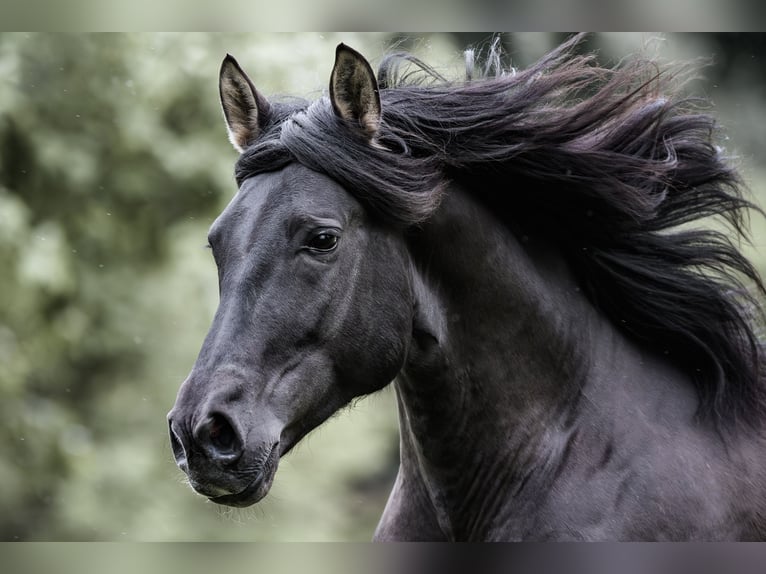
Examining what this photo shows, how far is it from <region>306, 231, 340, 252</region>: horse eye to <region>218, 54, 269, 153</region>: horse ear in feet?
1.82

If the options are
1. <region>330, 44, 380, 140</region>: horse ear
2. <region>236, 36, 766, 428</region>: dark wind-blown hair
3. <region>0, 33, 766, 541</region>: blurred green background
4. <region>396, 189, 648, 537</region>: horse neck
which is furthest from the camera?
<region>0, 33, 766, 541</region>: blurred green background

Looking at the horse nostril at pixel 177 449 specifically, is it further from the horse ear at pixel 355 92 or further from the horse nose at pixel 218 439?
the horse ear at pixel 355 92

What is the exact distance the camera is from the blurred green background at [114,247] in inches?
398

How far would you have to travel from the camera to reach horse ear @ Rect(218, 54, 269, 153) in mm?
3521

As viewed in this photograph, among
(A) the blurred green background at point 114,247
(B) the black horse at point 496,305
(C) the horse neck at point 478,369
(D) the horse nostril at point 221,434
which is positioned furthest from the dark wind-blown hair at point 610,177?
(A) the blurred green background at point 114,247

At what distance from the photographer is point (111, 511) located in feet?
33.8

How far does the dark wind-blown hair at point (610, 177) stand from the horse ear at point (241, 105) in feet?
0.23

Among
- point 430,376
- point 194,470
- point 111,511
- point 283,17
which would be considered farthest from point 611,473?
point 111,511

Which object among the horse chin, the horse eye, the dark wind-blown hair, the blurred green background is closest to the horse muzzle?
the horse chin

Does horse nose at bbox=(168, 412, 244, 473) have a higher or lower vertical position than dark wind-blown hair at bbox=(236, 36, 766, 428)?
lower

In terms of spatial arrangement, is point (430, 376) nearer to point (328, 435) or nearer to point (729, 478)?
point (729, 478)

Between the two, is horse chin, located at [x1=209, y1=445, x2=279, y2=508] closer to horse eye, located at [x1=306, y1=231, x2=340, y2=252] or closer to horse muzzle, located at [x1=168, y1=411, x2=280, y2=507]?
horse muzzle, located at [x1=168, y1=411, x2=280, y2=507]

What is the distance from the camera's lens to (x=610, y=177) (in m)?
3.67

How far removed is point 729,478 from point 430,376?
3.56 feet
